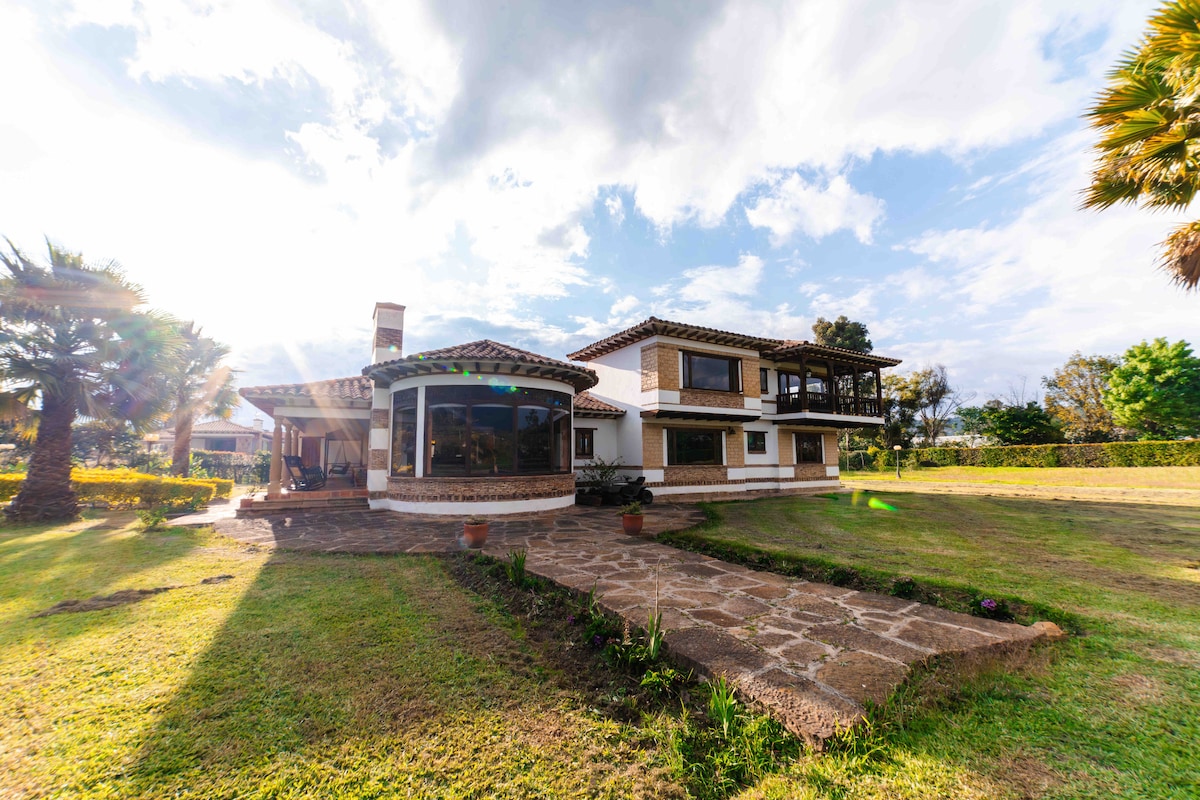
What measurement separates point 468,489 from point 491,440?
140 centimetres

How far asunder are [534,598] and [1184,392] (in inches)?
1860

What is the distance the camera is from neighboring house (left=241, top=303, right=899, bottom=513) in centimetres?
1166

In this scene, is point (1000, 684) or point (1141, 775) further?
point (1000, 684)

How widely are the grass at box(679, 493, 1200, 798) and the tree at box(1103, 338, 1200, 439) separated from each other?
1376 inches

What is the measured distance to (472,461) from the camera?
37.9 feet

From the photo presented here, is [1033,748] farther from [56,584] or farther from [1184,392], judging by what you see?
[1184,392]

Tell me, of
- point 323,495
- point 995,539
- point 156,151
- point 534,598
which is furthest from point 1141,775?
point 323,495

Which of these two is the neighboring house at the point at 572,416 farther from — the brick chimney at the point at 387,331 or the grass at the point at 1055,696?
the grass at the point at 1055,696

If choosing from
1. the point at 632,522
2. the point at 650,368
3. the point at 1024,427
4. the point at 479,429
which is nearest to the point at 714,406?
the point at 650,368

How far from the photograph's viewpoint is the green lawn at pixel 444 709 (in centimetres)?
239

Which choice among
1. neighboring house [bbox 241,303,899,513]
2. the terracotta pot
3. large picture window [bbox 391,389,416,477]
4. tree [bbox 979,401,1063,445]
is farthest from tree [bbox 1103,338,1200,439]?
large picture window [bbox 391,389,416,477]

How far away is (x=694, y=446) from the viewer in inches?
680

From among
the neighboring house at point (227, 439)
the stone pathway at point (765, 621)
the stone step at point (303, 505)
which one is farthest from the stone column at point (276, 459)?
the neighboring house at point (227, 439)

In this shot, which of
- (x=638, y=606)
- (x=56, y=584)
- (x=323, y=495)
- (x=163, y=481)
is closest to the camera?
(x=638, y=606)
